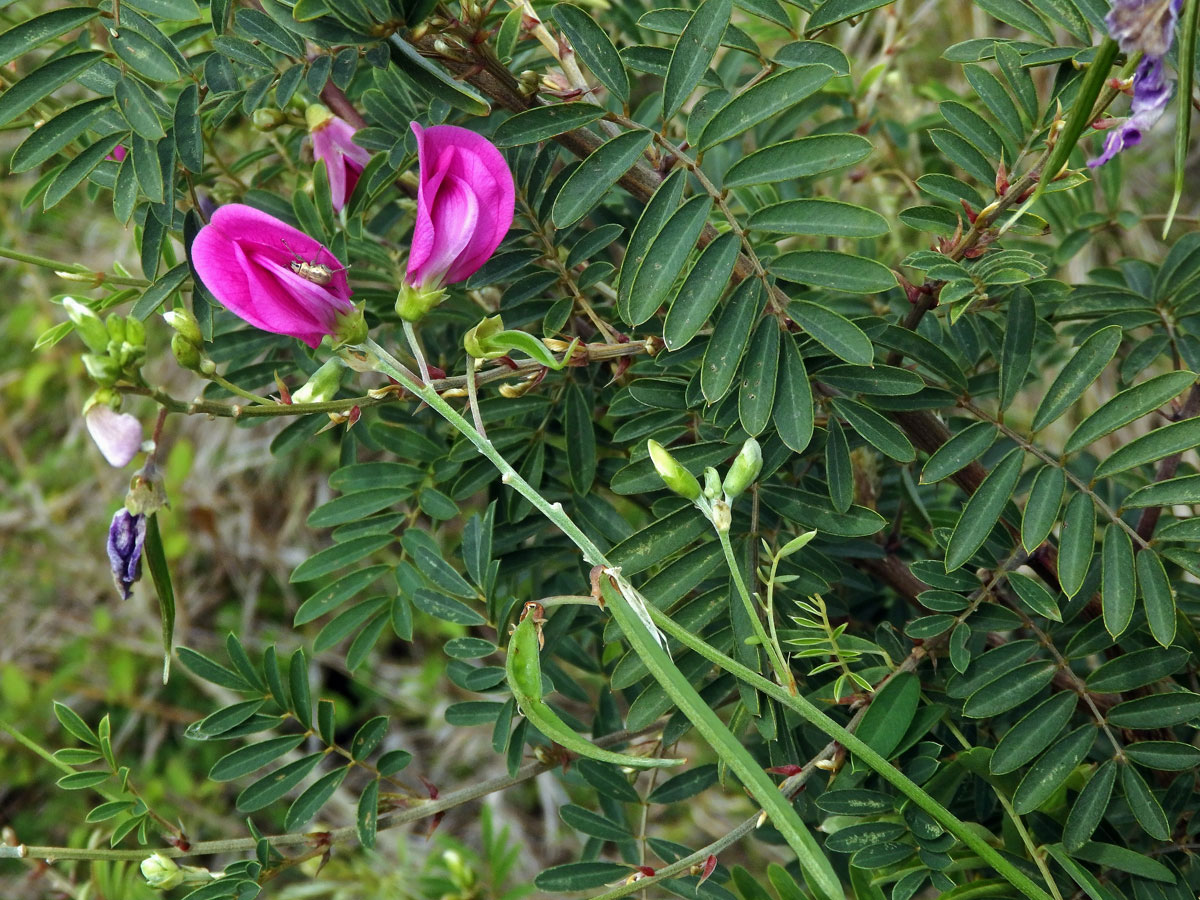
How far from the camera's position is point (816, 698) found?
105 cm

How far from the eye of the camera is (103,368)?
808 mm

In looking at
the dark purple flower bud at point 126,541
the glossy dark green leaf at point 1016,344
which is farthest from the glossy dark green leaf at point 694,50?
the dark purple flower bud at point 126,541

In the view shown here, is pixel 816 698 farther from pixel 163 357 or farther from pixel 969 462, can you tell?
pixel 163 357

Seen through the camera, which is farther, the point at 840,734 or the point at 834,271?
the point at 834,271

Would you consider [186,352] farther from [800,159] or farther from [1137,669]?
[1137,669]

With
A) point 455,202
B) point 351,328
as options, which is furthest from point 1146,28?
point 351,328

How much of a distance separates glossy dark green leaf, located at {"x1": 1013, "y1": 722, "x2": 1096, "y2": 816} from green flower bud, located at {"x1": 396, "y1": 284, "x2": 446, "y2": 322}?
0.70 m

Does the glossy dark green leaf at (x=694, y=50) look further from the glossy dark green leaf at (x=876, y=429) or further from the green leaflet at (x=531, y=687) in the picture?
the green leaflet at (x=531, y=687)

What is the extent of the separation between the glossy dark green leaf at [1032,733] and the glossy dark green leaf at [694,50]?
0.67 meters

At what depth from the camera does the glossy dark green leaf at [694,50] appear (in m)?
0.94

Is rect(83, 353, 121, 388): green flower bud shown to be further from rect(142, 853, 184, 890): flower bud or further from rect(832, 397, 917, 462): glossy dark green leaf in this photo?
rect(832, 397, 917, 462): glossy dark green leaf

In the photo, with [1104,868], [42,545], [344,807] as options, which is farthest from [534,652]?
[42,545]

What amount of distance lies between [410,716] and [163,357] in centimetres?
122

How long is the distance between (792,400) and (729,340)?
0.27 ft
